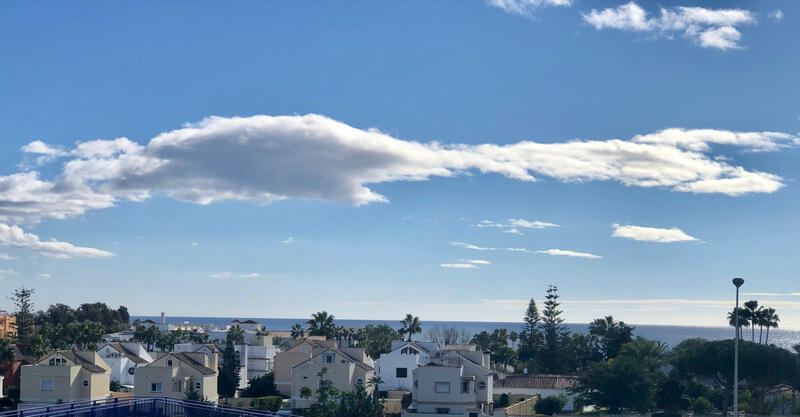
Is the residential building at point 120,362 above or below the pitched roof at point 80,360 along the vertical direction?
below

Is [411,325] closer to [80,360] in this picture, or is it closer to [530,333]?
[530,333]

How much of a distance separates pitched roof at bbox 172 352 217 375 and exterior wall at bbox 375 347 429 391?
2088 centimetres

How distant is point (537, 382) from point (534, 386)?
934mm

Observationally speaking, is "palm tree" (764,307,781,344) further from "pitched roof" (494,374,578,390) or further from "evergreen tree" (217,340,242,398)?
"evergreen tree" (217,340,242,398)

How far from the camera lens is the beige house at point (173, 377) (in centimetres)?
8006


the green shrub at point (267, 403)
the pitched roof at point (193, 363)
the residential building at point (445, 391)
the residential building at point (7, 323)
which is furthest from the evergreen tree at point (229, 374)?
the residential building at point (7, 323)

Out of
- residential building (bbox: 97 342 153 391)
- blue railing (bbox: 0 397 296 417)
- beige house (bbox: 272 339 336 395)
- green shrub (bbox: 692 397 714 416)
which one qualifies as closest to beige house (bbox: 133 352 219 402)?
beige house (bbox: 272 339 336 395)

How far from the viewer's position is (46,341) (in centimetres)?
9744

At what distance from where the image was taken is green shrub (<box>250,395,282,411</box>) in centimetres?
8131

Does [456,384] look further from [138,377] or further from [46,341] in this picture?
[46,341]

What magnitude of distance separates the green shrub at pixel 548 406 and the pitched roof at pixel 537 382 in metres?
9.94

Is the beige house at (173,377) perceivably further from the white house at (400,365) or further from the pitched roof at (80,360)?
the white house at (400,365)

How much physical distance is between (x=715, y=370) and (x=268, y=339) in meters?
72.0

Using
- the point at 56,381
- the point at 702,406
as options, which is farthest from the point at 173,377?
the point at 702,406
